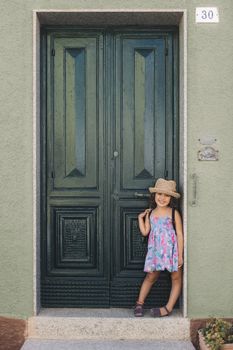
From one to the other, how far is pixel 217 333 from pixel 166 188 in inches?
52.2

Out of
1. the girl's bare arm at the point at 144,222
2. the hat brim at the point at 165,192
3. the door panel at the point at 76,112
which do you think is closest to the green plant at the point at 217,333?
the girl's bare arm at the point at 144,222

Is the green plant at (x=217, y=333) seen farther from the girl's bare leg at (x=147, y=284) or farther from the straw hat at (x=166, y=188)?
the straw hat at (x=166, y=188)

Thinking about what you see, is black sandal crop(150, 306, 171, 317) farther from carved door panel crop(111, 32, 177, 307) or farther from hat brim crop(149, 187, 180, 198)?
hat brim crop(149, 187, 180, 198)

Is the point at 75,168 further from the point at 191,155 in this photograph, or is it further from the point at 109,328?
the point at 109,328

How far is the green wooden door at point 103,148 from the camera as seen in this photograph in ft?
19.0

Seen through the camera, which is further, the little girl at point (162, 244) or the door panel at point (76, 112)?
the door panel at point (76, 112)

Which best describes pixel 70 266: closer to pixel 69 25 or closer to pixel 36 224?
pixel 36 224

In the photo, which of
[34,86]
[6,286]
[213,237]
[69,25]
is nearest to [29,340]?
[6,286]

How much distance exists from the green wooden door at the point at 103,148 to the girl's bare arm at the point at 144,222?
6.3 inches

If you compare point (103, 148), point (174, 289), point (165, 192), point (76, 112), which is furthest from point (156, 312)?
point (76, 112)

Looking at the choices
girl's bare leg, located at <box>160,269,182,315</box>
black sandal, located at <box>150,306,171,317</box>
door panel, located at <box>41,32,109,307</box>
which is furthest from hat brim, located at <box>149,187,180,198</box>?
black sandal, located at <box>150,306,171,317</box>

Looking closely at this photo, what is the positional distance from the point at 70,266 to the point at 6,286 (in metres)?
0.66

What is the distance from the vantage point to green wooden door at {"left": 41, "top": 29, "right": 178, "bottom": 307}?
5789 millimetres

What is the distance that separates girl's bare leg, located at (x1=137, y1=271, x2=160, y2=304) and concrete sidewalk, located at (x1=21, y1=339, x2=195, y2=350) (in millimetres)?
391
